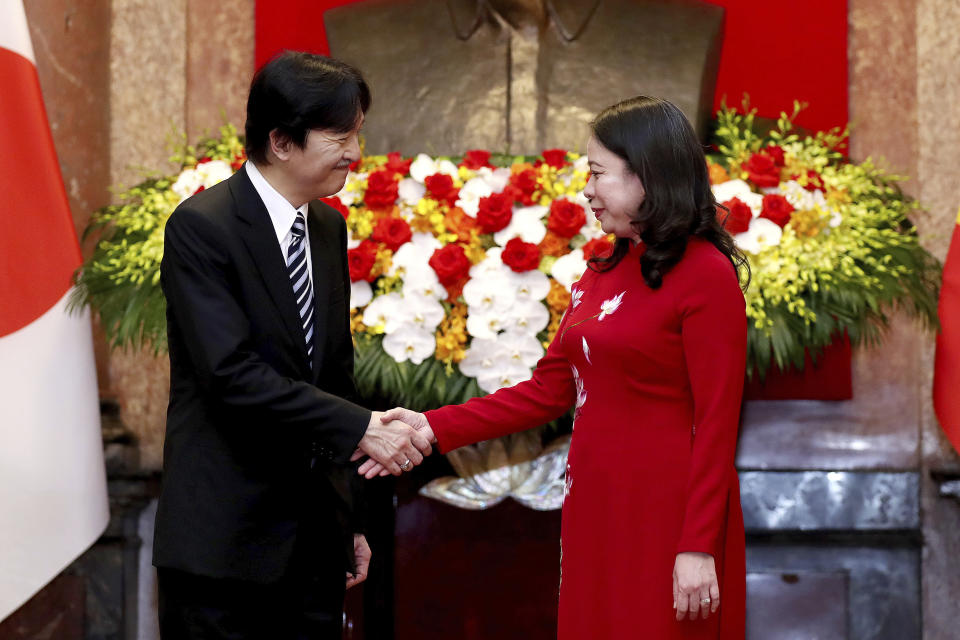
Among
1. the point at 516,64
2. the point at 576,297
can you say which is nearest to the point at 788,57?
the point at 516,64

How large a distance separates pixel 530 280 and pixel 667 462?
0.90 meters

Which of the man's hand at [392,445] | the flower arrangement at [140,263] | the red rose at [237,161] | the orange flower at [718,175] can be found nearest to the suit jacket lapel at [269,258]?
the man's hand at [392,445]

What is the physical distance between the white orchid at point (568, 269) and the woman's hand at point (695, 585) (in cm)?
96

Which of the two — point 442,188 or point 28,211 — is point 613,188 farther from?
point 28,211

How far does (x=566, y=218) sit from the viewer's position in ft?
8.20

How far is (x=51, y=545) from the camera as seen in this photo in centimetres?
273

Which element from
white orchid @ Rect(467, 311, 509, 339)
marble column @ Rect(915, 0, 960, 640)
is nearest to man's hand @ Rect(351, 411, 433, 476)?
white orchid @ Rect(467, 311, 509, 339)

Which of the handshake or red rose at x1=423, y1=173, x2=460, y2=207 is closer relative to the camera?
the handshake

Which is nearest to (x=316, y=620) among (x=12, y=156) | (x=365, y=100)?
(x=365, y=100)

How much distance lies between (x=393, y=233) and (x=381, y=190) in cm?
13

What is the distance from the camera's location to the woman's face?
5.72ft

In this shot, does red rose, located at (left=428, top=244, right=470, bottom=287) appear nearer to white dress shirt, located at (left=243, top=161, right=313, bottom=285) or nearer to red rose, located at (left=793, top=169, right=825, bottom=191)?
white dress shirt, located at (left=243, top=161, right=313, bottom=285)

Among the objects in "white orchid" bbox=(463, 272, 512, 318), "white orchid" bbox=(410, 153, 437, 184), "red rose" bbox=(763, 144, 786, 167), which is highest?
"red rose" bbox=(763, 144, 786, 167)

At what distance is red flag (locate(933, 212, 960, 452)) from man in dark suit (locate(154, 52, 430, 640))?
154cm
